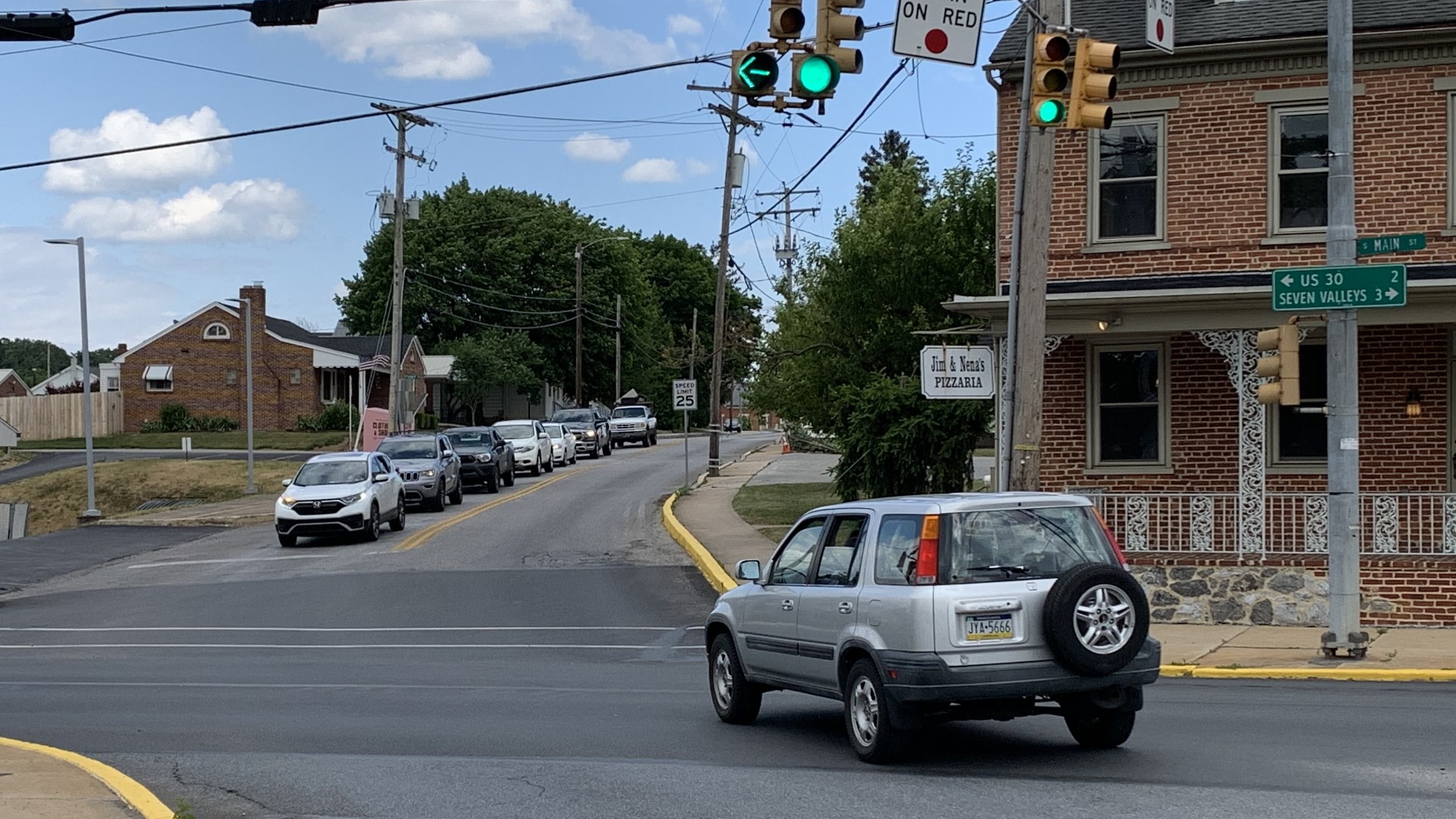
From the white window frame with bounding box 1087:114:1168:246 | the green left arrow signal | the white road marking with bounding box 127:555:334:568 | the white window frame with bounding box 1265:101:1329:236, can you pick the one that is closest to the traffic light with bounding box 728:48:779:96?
the green left arrow signal

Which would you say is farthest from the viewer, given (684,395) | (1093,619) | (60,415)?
(60,415)

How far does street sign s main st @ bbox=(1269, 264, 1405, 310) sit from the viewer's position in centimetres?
1420

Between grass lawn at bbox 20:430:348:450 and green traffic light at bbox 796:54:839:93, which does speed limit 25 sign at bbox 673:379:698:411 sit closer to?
grass lawn at bbox 20:430:348:450

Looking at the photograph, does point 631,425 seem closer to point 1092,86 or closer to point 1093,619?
point 1092,86

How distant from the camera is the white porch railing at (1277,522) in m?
18.1

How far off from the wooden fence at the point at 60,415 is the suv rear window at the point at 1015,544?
71.7 metres

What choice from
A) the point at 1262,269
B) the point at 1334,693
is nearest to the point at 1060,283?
the point at 1262,269

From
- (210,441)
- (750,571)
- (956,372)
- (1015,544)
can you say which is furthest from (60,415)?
(1015,544)

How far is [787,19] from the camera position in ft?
40.2

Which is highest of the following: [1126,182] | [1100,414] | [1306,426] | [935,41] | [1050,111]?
[935,41]

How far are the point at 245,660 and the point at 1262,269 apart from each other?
13122mm

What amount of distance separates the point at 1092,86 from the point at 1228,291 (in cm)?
604

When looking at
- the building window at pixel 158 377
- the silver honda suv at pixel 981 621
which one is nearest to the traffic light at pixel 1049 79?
the silver honda suv at pixel 981 621

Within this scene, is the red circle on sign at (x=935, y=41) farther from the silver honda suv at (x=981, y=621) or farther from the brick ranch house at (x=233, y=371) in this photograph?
the brick ranch house at (x=233, y=371)
